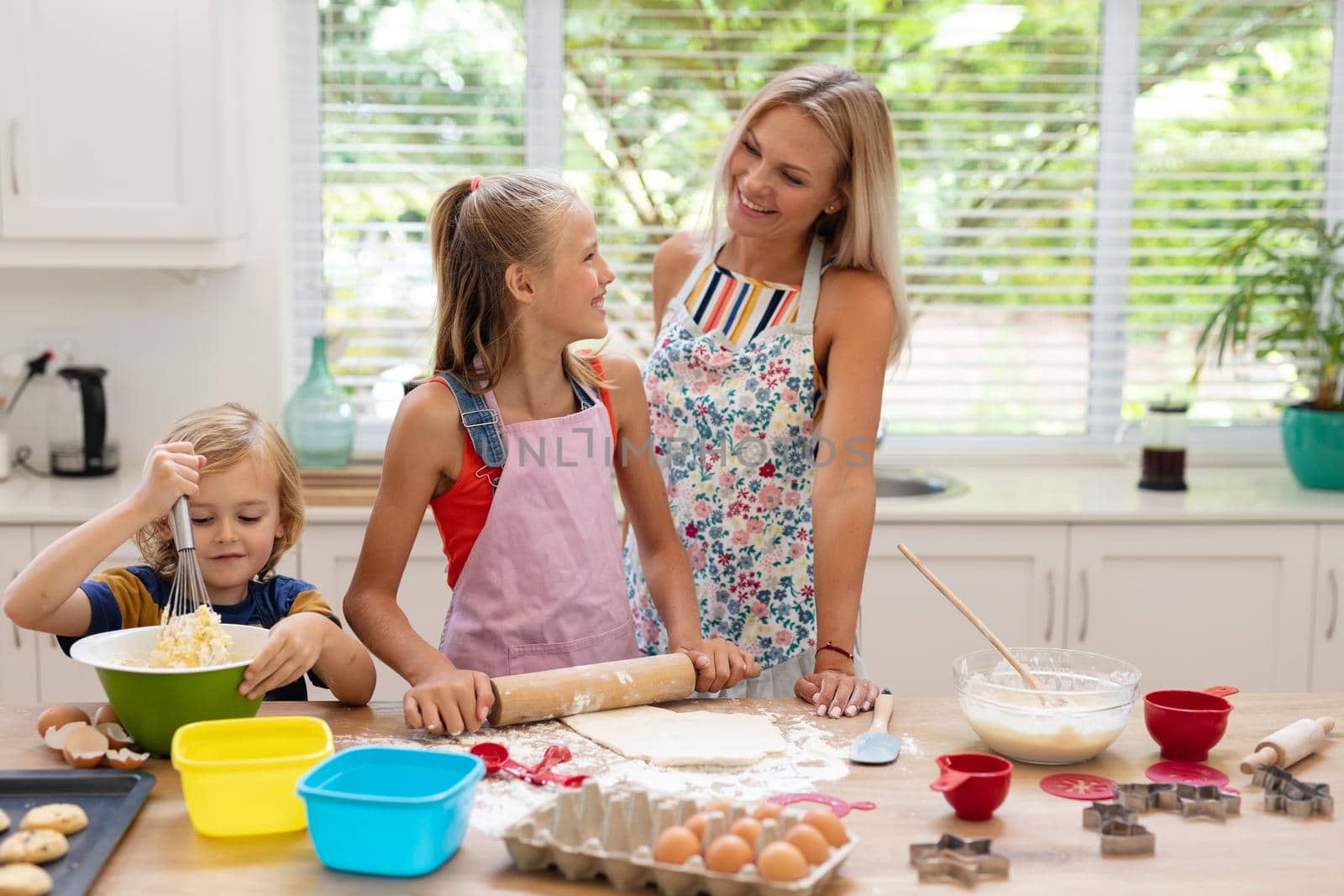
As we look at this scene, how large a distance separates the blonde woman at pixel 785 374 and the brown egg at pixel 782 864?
2.13 feet

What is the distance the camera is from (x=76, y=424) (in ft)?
9.66

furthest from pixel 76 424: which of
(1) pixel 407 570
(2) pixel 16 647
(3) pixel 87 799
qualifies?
(3) pixel 87 799

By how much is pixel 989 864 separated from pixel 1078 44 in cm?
256

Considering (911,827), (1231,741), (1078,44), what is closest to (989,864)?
(911,827)

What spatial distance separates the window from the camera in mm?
3145

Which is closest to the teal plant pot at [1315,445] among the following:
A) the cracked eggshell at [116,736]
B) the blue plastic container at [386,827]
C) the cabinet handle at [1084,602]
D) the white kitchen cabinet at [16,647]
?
the cabinet handle at [1084,602]

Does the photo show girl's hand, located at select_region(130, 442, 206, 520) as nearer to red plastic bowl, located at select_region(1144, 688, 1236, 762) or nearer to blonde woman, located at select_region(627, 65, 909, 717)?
blonde woman, located at select_region(627, 65, 909, 717)

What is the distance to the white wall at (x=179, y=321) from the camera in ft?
9.95

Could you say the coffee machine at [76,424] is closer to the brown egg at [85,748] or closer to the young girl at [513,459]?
the young girl at [513,459]

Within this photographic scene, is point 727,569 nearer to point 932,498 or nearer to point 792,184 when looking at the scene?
point 792,184

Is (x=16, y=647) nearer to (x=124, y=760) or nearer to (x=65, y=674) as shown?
(x=65, y=674)

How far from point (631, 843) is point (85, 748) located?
1.85ft

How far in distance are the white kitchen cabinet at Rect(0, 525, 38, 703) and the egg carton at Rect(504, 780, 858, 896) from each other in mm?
1871

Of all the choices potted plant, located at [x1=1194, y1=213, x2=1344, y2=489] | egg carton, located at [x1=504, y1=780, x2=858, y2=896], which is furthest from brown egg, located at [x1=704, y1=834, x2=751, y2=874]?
potted plant, located at [x1=1194, y1=213, x2=1344, y2=489]
